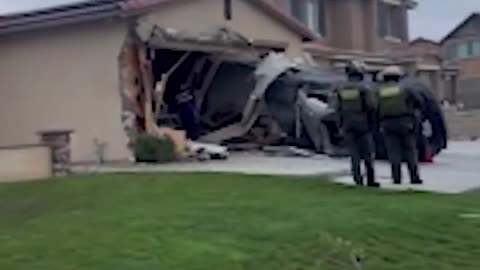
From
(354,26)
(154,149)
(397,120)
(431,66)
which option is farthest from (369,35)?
(397,120)

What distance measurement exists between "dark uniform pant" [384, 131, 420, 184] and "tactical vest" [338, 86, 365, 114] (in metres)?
0.65

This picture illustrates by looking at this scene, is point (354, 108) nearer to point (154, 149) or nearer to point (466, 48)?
point (154, 149)

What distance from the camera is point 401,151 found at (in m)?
14.2

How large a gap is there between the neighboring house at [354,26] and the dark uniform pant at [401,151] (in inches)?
806

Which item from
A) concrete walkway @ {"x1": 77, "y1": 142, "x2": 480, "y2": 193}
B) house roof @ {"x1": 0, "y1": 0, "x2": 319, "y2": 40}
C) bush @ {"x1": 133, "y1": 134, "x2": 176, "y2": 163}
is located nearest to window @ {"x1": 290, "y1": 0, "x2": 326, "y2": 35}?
house roof @ {"x1": 0, "y1": 0, "x2": 319, "y2": 40}

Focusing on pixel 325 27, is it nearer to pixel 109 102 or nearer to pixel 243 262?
pixel 109 102

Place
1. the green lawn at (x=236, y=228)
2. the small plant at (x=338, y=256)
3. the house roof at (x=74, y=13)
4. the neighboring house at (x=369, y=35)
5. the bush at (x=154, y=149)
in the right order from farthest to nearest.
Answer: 1. the neighboring house at (x=369, y=35)
2. the house roof at (x=74, y=13)
3. the bush at (x=154, y=149)
4. the green lawn at (x=236, y=228)
5. the small plant at (x=338, y=256)

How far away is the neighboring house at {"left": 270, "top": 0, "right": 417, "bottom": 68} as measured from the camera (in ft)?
122

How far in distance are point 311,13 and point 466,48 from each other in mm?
27321

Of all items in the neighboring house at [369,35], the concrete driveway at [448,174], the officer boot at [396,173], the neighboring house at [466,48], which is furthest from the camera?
→ the neighboring house at [466,48]

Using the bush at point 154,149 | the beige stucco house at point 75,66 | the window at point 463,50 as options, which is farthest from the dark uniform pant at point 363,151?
the window at point 463,50

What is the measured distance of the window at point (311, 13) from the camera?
37312 millimetres

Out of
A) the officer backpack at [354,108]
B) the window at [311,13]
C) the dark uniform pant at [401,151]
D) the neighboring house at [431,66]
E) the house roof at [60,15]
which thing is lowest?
the dark uniform pant at [401,151]

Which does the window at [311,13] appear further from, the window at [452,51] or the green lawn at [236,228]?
the window at [452,51]
